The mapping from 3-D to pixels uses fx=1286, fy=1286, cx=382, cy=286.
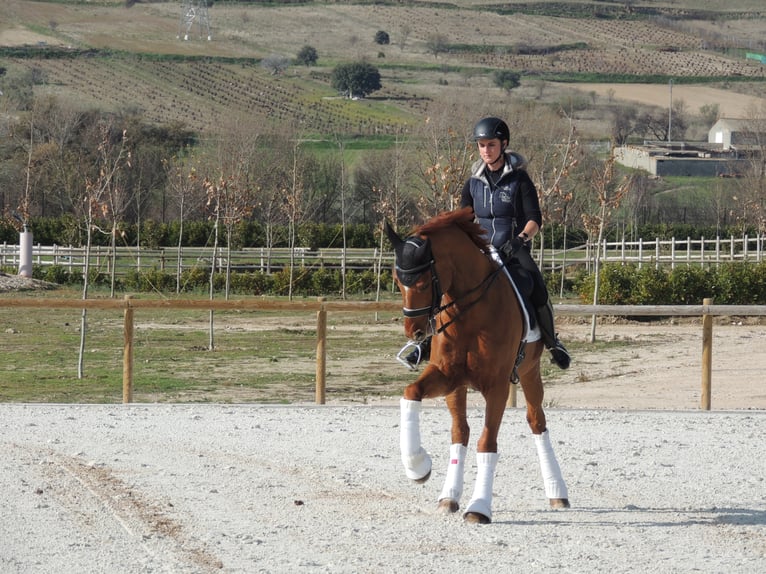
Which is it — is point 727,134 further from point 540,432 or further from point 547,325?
point 547,325

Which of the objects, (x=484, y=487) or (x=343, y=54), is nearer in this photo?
(x=484, y=487)

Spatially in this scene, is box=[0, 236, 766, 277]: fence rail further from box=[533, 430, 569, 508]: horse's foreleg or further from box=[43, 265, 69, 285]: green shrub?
box=[533, 430, 569, 508]: horse's foreleg

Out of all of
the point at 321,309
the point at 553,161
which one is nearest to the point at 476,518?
the point at 321,309

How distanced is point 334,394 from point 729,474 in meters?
7.88

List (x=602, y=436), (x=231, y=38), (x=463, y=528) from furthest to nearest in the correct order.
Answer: (x=231, y=38) < (x=602, y=436) < (x=463, y=528)

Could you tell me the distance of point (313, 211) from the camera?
59.0 m

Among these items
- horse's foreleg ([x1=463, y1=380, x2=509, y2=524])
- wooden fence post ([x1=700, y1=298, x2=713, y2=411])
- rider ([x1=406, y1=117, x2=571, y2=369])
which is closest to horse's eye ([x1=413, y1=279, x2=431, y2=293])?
horse's foreleg ([x1=463, y1=380, x2=509, y2=524])

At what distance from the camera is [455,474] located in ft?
26.8

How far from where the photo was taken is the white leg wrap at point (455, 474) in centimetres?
816

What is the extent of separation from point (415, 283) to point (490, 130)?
1.47 meters

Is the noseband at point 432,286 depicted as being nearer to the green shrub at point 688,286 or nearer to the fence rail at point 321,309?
the fence rail at point 321,309

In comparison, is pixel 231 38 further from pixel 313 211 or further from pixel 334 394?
pixel 334 394

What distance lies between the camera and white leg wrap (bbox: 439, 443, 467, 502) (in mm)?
8156

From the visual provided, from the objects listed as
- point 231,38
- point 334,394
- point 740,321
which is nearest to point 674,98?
point 231,38
